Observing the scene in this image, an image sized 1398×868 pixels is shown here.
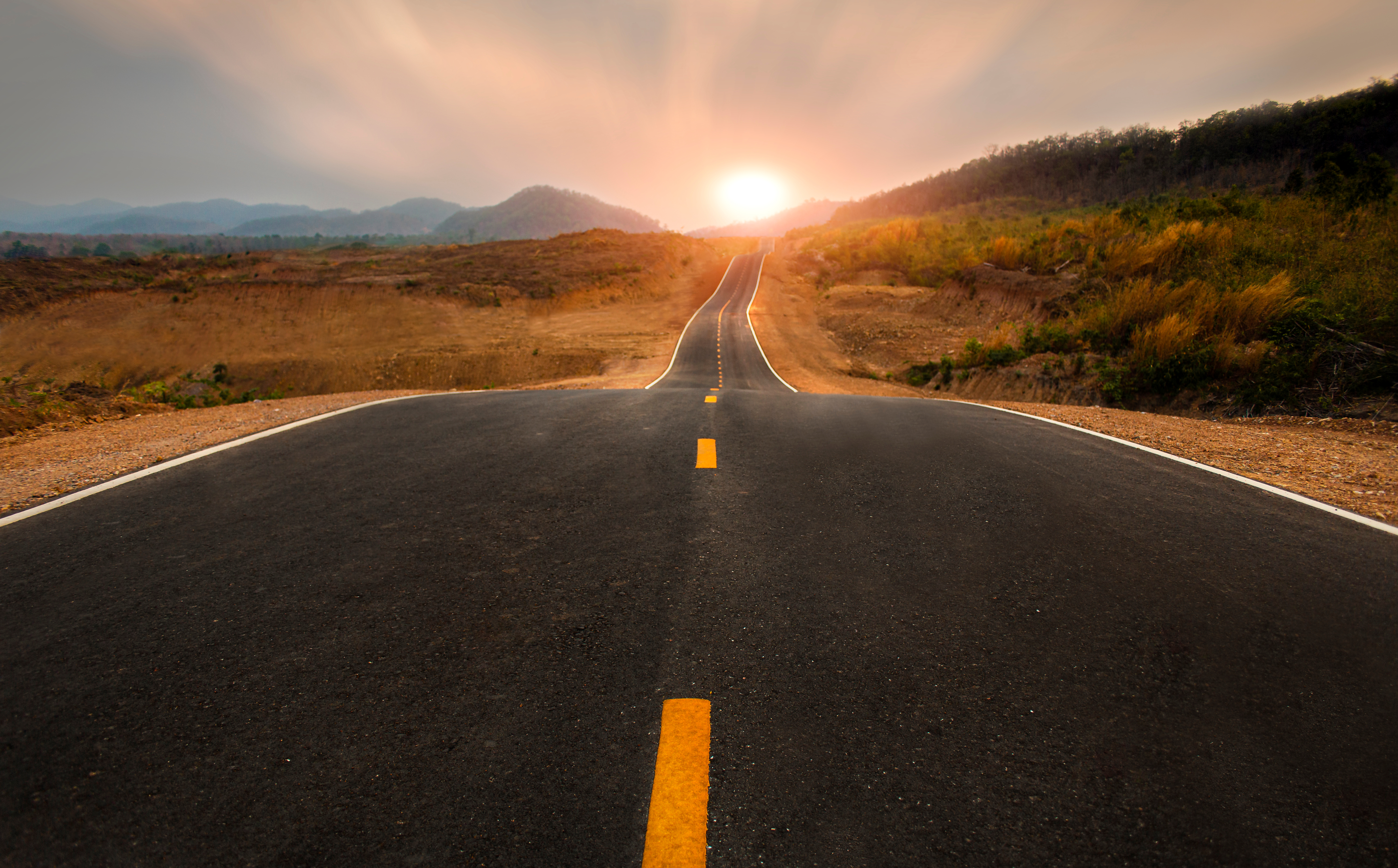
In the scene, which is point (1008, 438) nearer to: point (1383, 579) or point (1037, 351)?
point (1383, 579)

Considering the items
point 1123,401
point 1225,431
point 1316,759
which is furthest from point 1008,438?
point 1123,401

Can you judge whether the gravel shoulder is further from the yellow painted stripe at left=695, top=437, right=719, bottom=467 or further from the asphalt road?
the yellow painted stripe at left=695, top=437, right=719, bottom=467

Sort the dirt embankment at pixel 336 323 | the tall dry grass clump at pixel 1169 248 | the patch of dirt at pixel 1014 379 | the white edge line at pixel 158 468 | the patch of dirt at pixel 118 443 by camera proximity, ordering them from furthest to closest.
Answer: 1. the dirt embankment at pixel 336 323
2. the tall dry grass clump at pixel 1169 248
3. the patch of dirt at pixel 1014 379
4. the patch of dirt at pixel 118 443
5. the white edge line at pixel 158 468

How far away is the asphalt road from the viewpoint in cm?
176

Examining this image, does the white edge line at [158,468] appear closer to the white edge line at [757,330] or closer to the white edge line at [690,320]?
the white edge line at [690,320]

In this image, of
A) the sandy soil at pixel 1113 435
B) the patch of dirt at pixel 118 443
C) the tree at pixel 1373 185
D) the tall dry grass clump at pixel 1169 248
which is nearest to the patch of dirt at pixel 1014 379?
the sandy soil at pixel 1113 435

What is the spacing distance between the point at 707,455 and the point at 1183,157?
69684 mm

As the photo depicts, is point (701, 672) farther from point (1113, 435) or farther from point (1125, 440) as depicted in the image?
point (1113, 435)

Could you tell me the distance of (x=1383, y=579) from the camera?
313cm

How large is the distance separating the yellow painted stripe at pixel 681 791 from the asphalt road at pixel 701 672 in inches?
2.0

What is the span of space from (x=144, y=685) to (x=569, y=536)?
207 cm

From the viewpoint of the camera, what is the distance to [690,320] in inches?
1426

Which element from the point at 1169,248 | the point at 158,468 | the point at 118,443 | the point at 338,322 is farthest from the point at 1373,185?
the point at 338,322

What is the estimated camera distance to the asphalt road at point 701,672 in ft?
5.78
